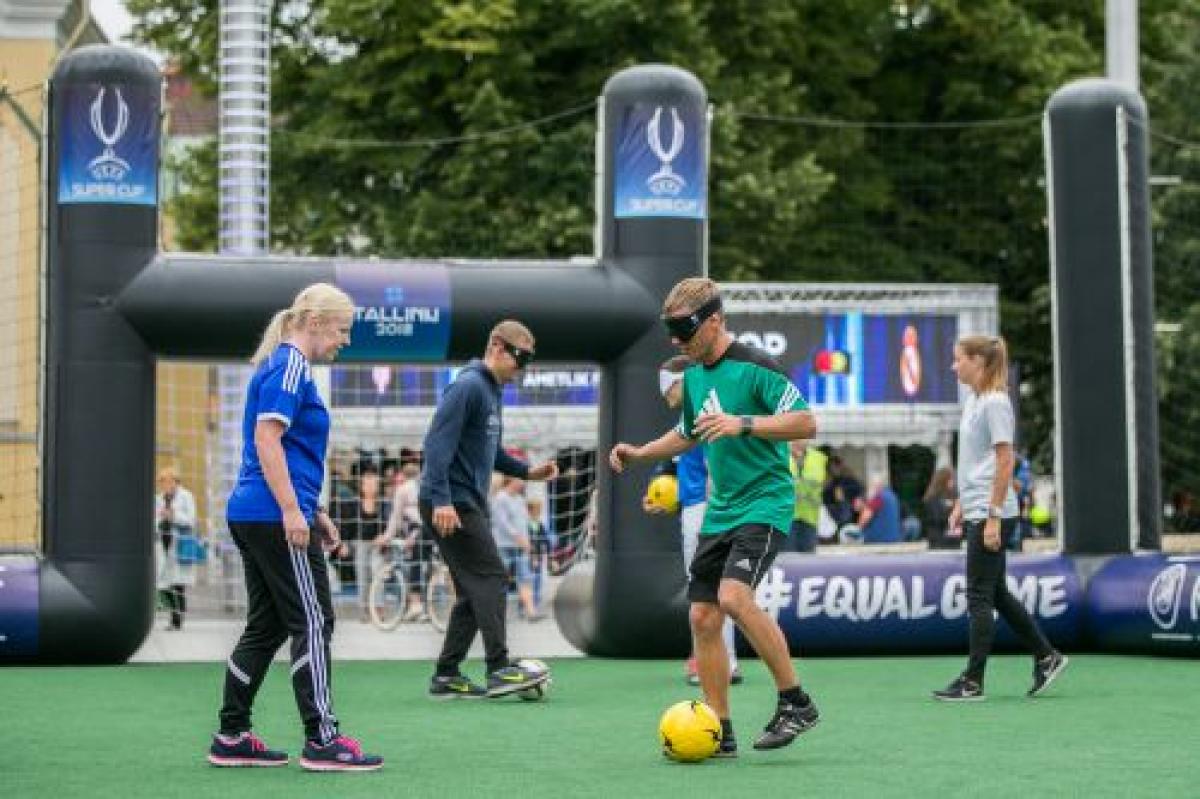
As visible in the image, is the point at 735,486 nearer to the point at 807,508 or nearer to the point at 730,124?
the point at 807,508

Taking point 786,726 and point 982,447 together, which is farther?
point 982,447

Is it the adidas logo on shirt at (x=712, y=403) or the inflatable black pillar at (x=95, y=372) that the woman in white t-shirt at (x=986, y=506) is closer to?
the adidas logo on shirt at (x=712, y=403)

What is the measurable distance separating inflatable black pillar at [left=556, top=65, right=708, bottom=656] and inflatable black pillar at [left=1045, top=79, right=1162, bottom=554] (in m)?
2.47

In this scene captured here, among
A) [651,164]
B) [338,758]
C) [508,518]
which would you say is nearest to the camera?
[338,758]

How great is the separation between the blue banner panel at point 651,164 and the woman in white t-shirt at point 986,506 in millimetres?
3390

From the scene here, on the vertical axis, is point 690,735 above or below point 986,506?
below

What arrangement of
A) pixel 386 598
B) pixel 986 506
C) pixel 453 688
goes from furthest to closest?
1. pixel 386 598
2. pixel 453 688
3. pixel 986 506

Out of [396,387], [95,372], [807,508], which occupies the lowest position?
[807,508]

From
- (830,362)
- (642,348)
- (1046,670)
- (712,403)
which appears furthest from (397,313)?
(830,362)

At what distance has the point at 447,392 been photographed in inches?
452

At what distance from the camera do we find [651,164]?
14328 mm

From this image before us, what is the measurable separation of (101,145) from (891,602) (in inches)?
219

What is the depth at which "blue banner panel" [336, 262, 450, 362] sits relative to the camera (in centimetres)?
1398

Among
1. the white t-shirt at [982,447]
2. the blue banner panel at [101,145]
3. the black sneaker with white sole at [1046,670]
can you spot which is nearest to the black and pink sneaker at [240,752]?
the white t-shirt at [982,447]
